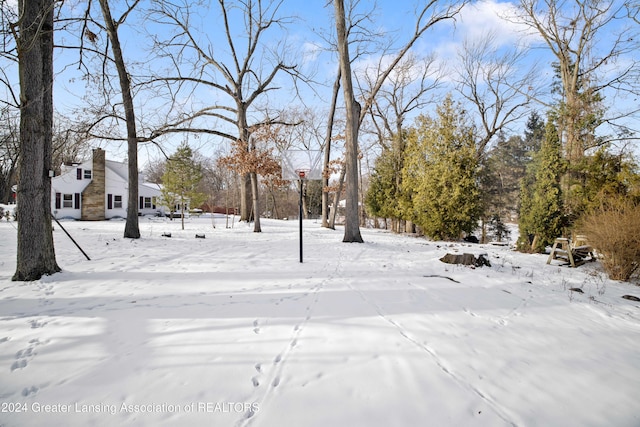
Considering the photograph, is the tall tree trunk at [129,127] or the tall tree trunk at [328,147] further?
the tall tree trunk at [328,147]

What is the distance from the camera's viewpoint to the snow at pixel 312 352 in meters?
1.79

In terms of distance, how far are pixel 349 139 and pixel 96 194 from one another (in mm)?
23568

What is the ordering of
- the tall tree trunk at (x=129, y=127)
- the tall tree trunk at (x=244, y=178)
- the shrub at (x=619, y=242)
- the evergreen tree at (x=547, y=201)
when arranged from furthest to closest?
the tall tree trunk at (x=244, y=178) < the evergreen tree at (x=547, y=201) < the tall tree trunk at (x=129, y=127) < the shrub at (x=619, y=242)

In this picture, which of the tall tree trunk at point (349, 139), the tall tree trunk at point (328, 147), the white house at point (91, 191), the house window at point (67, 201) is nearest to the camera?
the tall tree trunk at point (349, 139)

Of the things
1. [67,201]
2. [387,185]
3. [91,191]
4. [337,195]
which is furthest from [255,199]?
[67,201]

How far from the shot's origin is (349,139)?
33.0ft

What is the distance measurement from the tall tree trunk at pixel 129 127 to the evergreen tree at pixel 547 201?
1441 centimetres

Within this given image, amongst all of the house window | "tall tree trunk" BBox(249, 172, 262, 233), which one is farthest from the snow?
the house window

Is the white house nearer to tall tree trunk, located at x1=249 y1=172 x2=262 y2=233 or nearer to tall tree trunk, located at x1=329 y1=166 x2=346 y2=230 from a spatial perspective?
tall tree trunk, located at x1=249 y1=172 x2=262 y2=233

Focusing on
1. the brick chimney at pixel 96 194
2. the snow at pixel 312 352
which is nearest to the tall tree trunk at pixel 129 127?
the snow at pixel 312 352

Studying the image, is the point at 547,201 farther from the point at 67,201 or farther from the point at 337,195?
the point at 67,201

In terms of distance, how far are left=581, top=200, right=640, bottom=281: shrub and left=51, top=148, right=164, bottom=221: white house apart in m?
29.4

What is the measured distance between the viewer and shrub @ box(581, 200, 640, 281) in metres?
5.47

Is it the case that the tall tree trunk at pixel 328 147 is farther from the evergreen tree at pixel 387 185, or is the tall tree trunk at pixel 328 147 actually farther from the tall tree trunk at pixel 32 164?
the tall tree trunk at pixel 32 164
